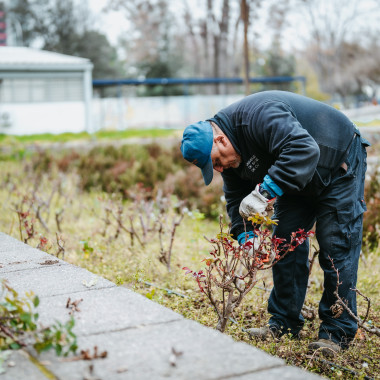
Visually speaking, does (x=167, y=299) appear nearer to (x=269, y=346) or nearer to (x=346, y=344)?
(x=269, y=346)

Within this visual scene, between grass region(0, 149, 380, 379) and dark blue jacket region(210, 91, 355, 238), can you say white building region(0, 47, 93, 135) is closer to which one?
grass region(0, 149, 380, 379)

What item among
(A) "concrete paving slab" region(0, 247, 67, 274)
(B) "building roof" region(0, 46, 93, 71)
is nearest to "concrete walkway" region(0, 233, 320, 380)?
(A) "concrete paving slab" region(0, 247, 67, 274)

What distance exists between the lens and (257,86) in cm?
2995

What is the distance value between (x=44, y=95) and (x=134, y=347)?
23685mm

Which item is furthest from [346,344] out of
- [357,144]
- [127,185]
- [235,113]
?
[127,185]

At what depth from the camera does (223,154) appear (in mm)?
2936

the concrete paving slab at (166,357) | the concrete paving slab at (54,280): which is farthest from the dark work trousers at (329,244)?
the concrete paving slab at (166,357)

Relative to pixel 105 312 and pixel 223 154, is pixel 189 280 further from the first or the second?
pixel 105 312

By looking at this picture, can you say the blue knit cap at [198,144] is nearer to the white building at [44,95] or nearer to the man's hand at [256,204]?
the man's hand at [256,204]

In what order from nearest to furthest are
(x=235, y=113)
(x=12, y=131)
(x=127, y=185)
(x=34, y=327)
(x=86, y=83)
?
1. (x=34, y=327)
2. (x=235, y=113)
3. (x=127, y=185)
4. (x=12, y=131)
5. (x=86, y=83)

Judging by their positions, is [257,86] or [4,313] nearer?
[4,313]

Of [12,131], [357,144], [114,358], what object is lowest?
[12,131]

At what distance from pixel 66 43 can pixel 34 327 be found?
137ft

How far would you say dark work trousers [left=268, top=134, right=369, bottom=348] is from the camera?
2.98 meters
